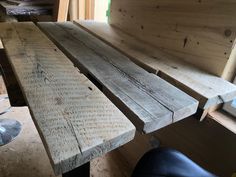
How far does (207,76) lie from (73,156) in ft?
1.97

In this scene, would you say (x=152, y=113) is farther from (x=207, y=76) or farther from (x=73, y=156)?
(x=207, y=76)

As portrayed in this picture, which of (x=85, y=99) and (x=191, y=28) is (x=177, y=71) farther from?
(x=85, y=99)

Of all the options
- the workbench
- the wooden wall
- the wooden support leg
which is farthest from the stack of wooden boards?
the wooden support leg

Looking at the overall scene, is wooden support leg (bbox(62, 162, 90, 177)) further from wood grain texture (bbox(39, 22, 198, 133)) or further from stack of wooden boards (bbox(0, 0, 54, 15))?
stack of wooden boards (bbox(0, 0, 54, 15))

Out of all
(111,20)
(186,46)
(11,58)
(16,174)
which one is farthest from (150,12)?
(16,174)

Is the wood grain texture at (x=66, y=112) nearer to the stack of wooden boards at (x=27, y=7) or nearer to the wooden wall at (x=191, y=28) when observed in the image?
the wooden wall at (x=191, y=28)

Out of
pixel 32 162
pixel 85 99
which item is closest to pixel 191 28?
pixel 85 99

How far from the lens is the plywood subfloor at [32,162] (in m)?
1.33

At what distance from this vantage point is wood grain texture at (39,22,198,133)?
0.52 m

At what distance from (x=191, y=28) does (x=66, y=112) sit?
0.64 meters

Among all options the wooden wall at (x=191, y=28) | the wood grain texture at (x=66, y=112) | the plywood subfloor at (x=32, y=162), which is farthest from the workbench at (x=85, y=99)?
the plywood subfloor at (x=32, y=162)

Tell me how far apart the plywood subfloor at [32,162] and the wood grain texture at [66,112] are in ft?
2.87

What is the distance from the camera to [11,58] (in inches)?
28.7

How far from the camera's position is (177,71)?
2.61ft
